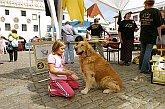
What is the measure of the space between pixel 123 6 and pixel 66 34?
9.04 feet

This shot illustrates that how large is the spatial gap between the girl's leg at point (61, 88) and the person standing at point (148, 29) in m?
3.05

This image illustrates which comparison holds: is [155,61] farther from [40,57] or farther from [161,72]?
[40,57]

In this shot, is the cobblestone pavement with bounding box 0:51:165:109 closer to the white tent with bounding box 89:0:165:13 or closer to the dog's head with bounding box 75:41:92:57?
the dog's head with bounding box 75:41:92:57

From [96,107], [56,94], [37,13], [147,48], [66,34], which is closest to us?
[96,107]

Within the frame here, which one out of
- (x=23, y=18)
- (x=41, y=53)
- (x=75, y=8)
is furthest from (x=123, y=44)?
(x=23, y=18)

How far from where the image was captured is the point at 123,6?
360 inches

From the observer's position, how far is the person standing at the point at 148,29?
19.6 feet

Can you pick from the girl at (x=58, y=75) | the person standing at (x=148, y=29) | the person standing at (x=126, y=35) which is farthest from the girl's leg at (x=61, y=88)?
the person standing at (x=126, y=35)

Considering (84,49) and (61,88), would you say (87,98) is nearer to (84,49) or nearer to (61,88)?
(61,88)

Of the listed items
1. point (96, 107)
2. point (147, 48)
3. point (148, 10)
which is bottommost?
point (96, 107)

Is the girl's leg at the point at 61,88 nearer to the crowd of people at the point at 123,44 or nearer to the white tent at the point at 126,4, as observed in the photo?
the crowd of people at the point at 123,44

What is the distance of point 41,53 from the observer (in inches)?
229

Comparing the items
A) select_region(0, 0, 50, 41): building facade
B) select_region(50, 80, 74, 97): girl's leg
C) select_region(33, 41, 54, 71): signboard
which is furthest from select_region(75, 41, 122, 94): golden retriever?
select_region(0, 0, 50, 41): building facade

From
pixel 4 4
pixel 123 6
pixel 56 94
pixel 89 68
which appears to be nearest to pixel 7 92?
pixel 56 94
